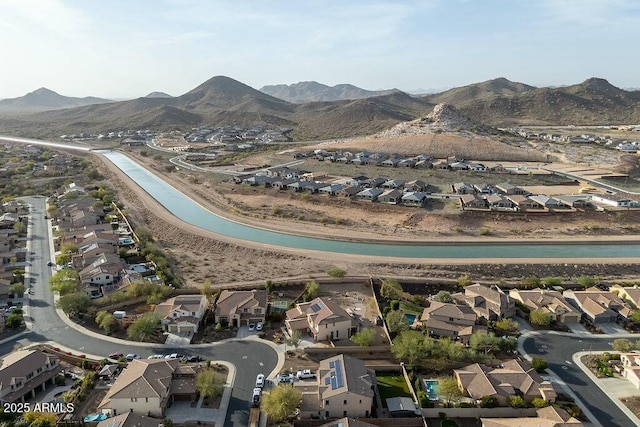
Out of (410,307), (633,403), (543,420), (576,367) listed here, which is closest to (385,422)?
(543,420)

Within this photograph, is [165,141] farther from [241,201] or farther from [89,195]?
[241,201]

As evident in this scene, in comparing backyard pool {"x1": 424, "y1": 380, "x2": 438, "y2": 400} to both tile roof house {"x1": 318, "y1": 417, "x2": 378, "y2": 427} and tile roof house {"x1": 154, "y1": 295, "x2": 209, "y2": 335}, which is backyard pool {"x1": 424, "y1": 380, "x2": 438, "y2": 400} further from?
tile roof house {"x1": 154, "y1": 295, "x2": 209, "y2": 335}

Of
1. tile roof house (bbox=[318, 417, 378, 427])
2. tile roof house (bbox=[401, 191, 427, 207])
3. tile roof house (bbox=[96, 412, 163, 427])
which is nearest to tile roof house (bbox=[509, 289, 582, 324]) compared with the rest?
tile roof house (bbox=[318, 417, 378, 427])

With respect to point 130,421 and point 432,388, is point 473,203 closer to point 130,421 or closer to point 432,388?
point 432,388

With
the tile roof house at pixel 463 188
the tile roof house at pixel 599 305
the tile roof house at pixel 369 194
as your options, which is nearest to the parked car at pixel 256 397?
the tile roof house at pixel 599 305

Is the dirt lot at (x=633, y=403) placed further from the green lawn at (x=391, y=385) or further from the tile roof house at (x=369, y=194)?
the tile roof house at (x=369, y=194)

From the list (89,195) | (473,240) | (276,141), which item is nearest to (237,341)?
(473,240)
